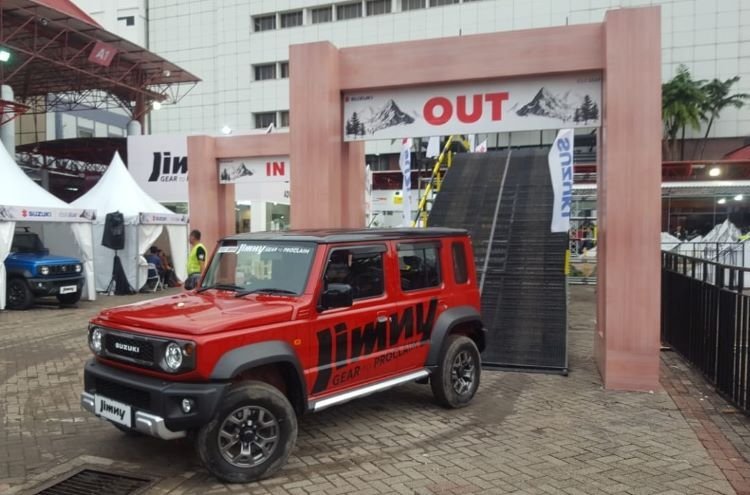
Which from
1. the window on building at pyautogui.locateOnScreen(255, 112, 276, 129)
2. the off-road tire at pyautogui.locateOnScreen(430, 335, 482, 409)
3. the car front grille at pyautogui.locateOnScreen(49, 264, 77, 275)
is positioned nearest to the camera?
the off-road tire at pyautogui.locateOnScreen(430, 335, 482, 409)

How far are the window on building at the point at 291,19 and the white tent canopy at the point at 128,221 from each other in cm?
3367

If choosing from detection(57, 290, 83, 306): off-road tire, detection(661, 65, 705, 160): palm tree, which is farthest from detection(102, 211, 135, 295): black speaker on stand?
detection(661, 65, 705, 160): palm tree

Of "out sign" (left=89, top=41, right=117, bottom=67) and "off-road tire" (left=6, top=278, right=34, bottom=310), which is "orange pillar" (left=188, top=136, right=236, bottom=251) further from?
"out sign" (left=89, top=41, right=117, bottom=67)

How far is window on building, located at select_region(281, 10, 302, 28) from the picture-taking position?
48.2m

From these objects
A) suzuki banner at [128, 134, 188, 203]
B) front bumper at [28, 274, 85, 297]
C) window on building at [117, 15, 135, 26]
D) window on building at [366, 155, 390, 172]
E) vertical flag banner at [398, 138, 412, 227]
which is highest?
window on building at [117, 15, 135, 26]

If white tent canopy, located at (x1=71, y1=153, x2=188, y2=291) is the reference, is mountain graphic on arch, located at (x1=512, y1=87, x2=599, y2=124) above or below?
above

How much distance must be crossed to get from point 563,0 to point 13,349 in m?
43.0

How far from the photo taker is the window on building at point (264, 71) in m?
49.1

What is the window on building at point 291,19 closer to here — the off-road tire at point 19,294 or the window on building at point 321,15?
the window on building at point 321,15

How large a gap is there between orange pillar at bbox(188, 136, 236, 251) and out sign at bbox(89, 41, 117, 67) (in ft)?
48.7

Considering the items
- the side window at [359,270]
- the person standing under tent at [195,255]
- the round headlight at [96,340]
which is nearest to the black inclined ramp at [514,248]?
the side window at [359,270]

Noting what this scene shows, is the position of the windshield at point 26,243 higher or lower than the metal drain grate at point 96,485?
higher

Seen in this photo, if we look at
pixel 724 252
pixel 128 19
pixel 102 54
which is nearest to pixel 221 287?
pixel 724 252

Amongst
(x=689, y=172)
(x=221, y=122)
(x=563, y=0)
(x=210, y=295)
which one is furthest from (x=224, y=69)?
(x=210, y=295)
